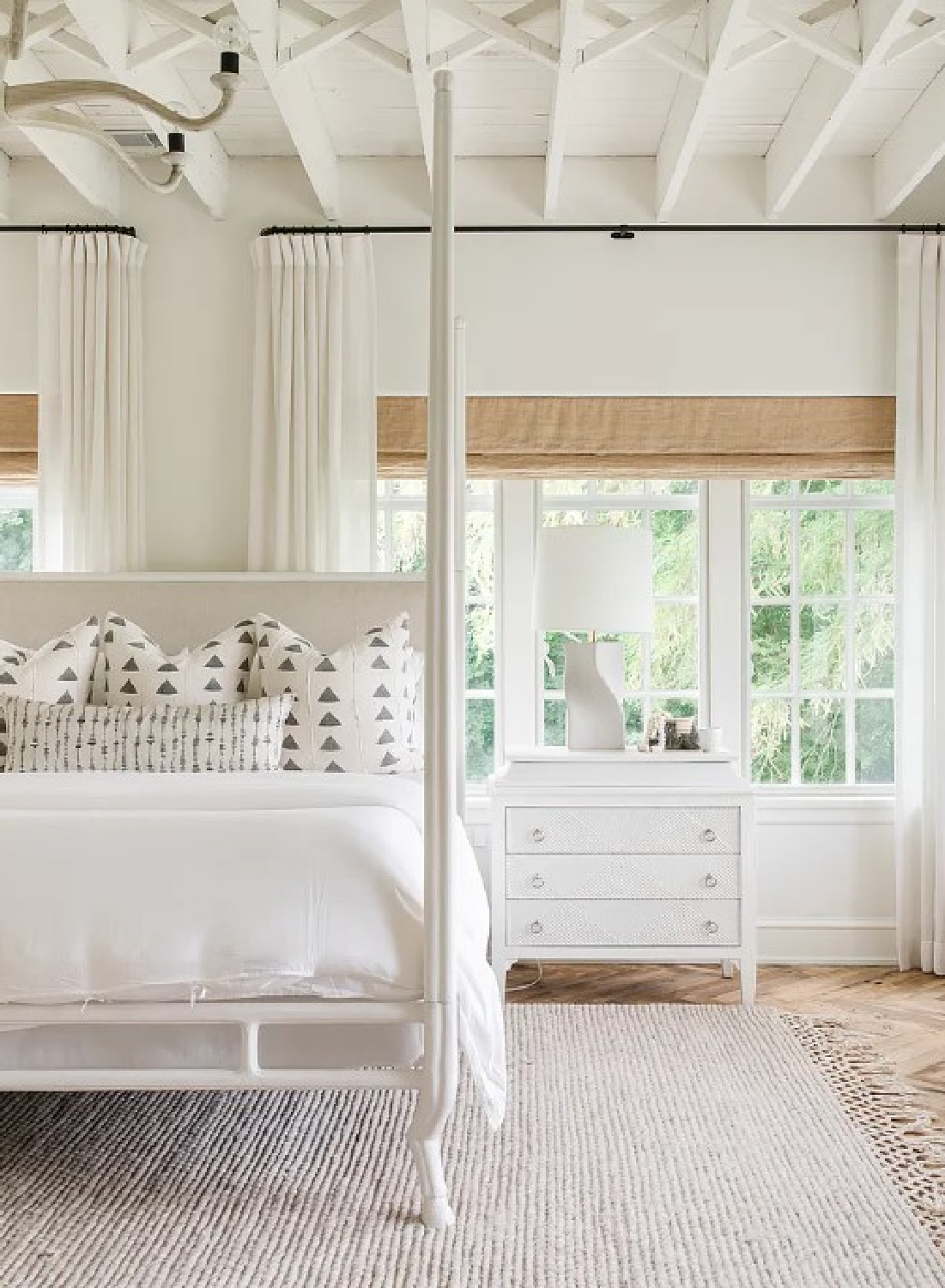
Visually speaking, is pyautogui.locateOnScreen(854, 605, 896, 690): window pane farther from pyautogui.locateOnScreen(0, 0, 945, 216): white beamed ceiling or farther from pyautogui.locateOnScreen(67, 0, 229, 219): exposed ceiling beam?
pyautogui.locateOnScreen(67, 0, 229, 219): exposed ceiling beam

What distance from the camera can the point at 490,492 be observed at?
441 centimetres

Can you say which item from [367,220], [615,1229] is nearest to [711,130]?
[367,220]

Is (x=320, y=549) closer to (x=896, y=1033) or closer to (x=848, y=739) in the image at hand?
(x=848, y=739)

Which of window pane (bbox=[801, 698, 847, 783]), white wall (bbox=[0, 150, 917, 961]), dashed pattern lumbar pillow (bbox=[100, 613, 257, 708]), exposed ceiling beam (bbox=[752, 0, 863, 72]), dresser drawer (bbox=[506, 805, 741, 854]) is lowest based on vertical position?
dresser drawer (bbox=[506, 805, 741, 854])

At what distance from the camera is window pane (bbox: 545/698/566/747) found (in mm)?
4383

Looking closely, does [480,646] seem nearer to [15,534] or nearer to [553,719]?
[553,719]

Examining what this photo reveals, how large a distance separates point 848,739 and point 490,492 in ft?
4.96

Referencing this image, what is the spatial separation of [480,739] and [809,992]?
1349mm

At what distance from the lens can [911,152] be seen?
150 inches

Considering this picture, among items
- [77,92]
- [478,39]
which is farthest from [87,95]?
[478,39]

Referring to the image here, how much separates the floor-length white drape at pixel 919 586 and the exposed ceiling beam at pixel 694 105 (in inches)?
32.6

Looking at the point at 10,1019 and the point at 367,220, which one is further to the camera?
the point at 367,220

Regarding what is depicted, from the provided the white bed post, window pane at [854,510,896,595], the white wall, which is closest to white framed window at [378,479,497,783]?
the white wall

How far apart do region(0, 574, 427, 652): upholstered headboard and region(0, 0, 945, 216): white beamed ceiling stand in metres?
1.36
